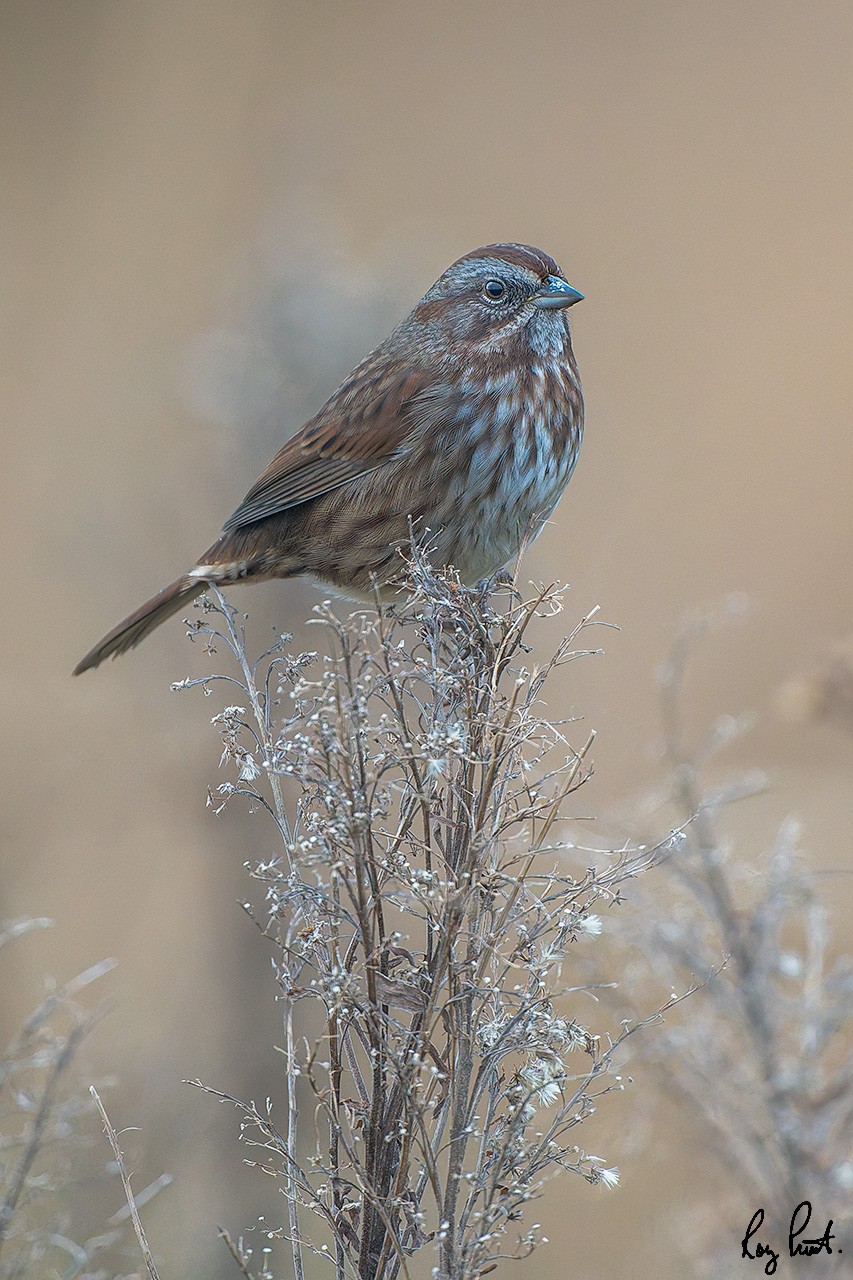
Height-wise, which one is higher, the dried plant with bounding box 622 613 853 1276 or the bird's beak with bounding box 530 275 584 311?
the bird's beak with bounding box 530 275 584 311

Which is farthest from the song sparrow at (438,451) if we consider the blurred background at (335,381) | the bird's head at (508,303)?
the blurred background at (335,381)

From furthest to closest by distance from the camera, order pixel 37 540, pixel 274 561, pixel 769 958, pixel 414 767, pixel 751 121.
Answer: pixel 751 121
pixel 37 540
pixel 274 561
pixel 769 958
pixel 414 767

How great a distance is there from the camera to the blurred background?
4070 mm

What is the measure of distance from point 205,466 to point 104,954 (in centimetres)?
207

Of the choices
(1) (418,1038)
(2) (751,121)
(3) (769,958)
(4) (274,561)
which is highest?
(2) (751,121)

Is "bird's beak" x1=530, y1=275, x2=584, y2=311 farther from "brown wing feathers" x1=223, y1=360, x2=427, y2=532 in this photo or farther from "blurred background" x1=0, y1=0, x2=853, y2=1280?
"blurred background" x1=0, y1=0, x2=853, y2=1280

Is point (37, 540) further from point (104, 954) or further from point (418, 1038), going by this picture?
point (418, 1038)

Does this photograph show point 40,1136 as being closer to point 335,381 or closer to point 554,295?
point 554,295

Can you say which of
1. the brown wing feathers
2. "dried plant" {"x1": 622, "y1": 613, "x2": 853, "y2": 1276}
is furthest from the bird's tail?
"dried plant" {"x1": 622, "y1": 613, "x2": 853, "y2": 1276}

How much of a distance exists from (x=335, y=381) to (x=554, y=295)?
1.54 m

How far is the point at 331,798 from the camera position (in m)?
1.39

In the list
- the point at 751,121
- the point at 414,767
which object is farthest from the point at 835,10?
the point at 414,767

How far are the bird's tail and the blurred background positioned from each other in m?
0.56
